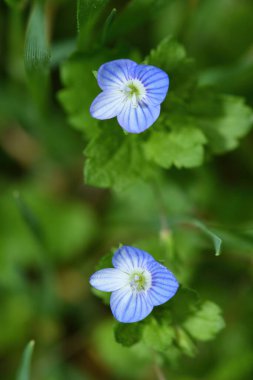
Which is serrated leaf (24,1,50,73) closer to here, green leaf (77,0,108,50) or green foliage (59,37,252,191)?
green foliage (59,37,252,191)

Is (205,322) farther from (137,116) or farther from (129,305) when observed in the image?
(137,116)

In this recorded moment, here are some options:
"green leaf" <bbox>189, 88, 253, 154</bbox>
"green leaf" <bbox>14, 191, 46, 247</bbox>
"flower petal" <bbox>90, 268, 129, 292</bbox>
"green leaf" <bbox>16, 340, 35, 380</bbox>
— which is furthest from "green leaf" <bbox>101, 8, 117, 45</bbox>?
"green leaf" <bbox>16, 340, 35, 380</bbox>

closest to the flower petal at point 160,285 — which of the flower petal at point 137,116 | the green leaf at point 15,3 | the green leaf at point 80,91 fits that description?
the flower petal at point 137,116

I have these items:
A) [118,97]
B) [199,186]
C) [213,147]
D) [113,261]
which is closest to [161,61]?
[118,97]

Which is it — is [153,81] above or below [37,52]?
below

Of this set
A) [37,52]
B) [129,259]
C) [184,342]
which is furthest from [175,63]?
[184,342]

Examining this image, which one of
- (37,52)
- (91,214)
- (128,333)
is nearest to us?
(128,333)

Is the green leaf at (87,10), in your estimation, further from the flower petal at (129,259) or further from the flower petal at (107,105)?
the flower petal at (129,259)
